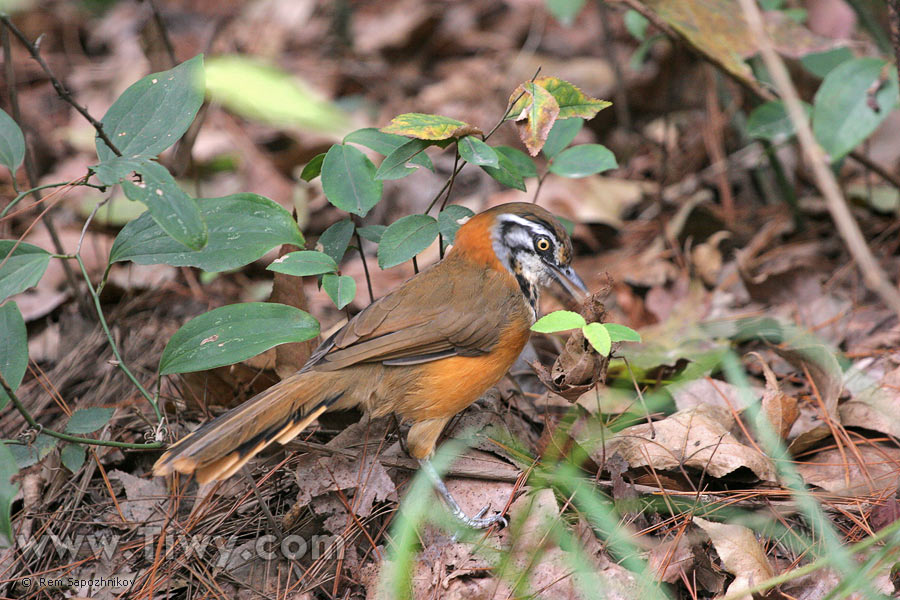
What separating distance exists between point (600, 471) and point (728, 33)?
284 centimetres

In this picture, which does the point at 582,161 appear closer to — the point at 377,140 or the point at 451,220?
the point at 451,220

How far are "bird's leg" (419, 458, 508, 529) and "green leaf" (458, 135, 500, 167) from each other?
4.62 ft

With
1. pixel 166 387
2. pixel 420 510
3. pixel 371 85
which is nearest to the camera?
pixel 420 510

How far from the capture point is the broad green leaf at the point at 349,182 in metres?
3.50

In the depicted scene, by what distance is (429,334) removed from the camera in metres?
3.81

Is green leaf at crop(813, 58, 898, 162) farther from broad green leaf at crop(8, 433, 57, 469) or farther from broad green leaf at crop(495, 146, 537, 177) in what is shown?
broad green leaf at crop(8, 433, 57, 469)

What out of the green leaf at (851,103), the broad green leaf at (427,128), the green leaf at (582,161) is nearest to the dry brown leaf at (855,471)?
the green leaf at (851,103)

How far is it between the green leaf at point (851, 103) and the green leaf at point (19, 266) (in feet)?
12.7

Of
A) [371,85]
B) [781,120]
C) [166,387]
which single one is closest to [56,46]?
[371,85]

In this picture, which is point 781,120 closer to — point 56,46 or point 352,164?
point 352,164

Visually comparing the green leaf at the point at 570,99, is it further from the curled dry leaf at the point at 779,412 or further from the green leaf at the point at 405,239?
the curled dry leaf at the point at 779,412

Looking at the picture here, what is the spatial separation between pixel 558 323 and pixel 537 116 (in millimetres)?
838

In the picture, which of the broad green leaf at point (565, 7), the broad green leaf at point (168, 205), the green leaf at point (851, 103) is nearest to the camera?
the broad green leaf at point (168, 205)

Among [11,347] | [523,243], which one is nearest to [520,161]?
[523,243]
